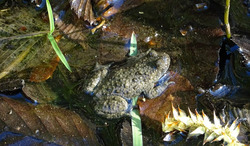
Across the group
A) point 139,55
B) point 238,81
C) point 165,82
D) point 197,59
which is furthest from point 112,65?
point 238,81

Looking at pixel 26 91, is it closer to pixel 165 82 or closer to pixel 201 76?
pixel 165 82

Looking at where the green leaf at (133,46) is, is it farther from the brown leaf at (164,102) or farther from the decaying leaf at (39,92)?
the decaying leaf at (39,92)

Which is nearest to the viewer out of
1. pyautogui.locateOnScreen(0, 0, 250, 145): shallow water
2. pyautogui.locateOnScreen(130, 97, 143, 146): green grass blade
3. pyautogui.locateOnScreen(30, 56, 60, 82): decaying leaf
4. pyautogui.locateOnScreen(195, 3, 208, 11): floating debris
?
pyautogui.locateOnScreen(130, 97, 143, 146): green grass blade

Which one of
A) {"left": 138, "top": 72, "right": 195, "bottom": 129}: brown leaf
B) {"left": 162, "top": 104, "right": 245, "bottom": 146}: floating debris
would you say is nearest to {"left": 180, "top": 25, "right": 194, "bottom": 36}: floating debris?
{"left": 138, "top": 72, "right": 195, "bottom": 129}: brown leaf

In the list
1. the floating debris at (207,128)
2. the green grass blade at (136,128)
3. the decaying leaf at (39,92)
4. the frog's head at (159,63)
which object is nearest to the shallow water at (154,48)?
the decaying leaf at (39,92)

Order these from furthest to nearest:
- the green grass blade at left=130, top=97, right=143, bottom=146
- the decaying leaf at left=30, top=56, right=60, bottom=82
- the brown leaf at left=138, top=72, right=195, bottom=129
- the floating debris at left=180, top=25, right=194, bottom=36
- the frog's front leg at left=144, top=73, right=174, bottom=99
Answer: the floating debris at left=180, top=25, right=194, bottom=36 < the decaying leaf at left=30, top=56, right=60, bottom=82 < the frog's front leg at left=144, top=73, right=174, bottom=99 < the brown leaf at left=138, top=72, right=195, bottom=129 < the green grass blade at left=130, top=97, right=143, bottom=146

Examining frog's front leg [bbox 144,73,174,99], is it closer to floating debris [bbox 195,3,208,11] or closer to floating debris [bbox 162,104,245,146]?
floating debris [bbox 162,104,245,146]

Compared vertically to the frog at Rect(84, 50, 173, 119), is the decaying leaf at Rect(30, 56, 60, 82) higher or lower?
higher
